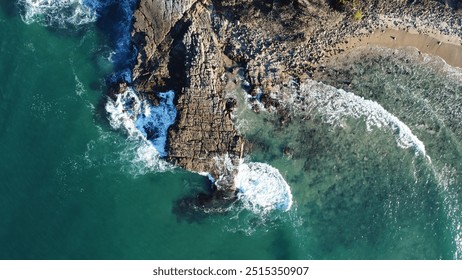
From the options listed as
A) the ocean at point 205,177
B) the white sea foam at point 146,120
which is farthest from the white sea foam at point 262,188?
the white sea foam at point 146,120

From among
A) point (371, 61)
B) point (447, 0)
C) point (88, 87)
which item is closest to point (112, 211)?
point (88, 87)

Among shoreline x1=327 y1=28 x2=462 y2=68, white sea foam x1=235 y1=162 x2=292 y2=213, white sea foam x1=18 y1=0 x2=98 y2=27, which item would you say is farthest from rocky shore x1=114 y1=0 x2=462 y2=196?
white sea foam x1=18 y1=0 x2=98 y2=27

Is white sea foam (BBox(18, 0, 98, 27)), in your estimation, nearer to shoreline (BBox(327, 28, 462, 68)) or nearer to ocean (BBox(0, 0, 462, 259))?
ocean (BBox(0, 0, 462, 259))

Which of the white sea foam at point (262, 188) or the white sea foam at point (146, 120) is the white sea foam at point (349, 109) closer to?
the white sea foam at point (262, 188)

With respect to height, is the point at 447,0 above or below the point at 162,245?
above

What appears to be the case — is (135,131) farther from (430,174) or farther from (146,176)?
(430,174)

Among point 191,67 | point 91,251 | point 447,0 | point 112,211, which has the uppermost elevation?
point 447,0

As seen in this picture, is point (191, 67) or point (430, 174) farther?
point (430, 174)
